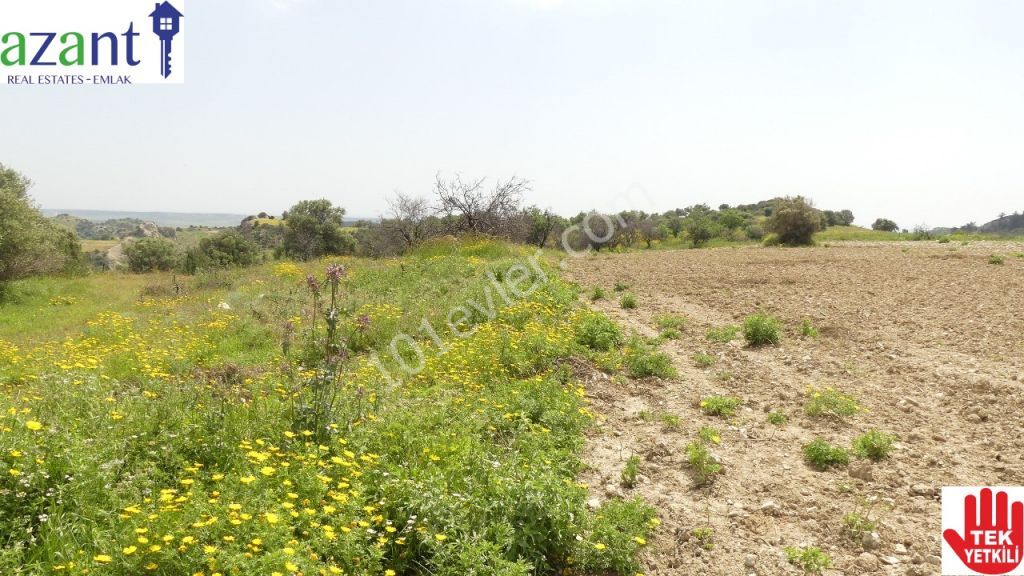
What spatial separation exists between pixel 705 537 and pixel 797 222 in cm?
3431

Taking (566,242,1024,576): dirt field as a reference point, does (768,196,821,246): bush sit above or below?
above

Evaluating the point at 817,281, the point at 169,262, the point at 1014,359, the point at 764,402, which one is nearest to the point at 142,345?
the point at 764,402

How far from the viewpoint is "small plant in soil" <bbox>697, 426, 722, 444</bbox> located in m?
5.06

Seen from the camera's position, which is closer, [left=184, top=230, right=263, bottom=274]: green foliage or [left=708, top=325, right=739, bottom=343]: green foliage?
[left=708, top=325, right=739, bottom=343]: green foliage

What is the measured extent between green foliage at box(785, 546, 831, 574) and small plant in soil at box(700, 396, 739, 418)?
244 centimetres

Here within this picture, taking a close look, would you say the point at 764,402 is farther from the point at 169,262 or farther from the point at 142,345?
the point at 169,262

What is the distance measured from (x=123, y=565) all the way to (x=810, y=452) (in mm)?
5087

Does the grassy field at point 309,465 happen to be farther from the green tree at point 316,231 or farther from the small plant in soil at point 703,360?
the green tree at point 316,231

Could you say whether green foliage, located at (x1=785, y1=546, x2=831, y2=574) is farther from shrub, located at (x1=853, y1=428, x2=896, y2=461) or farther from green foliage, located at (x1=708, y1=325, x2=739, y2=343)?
green foliage, located at (x1=708, y1=325, x2=739, y2=343)

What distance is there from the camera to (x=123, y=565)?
2623 millimetres

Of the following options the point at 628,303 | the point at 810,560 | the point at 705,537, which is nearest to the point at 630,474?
the point at 705,537

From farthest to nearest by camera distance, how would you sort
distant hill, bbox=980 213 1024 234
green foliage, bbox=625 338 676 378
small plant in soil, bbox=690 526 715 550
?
distant hill, bbox=980 213 1024 234
green foliage, bbox=625 338 676 378
small plant in soil, bbox=690 526 715 550

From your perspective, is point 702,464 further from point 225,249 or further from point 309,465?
point 225,249

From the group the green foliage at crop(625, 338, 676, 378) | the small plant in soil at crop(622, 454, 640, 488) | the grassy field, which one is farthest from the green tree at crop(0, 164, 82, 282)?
the small plant in soil at crop(622, 454, 640, 488)
